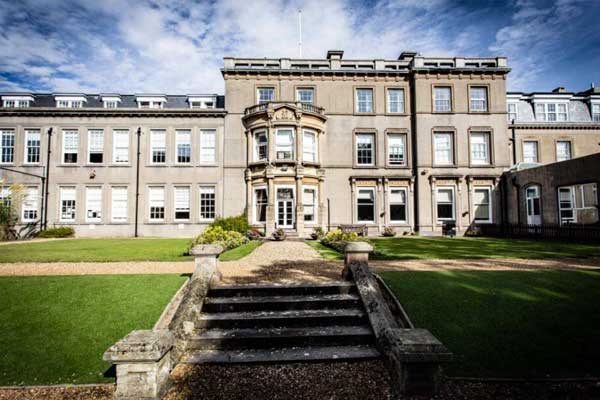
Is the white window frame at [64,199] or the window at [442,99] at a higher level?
the window at [442,99]

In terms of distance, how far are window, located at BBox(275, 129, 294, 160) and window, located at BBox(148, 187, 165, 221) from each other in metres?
8.94

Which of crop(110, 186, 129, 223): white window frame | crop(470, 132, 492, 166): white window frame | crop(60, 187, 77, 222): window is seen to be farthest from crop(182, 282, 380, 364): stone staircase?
crop(60, 187, 77, 222): window

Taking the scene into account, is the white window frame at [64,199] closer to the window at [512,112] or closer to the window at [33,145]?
the window at [33,145]

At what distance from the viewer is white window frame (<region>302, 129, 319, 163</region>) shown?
2081cm

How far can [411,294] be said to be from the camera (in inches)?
237

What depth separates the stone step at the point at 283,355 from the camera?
4.33 m

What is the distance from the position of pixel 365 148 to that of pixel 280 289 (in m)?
18.1

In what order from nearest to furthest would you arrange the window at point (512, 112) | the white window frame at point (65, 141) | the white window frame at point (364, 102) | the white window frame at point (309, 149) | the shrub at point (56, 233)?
the shrub at point (56, 233)
the white window frame at point (309, 149)
the white window frame at point (65, 141)
the white window frame at point (364, 102)
the window at point (512, 112)

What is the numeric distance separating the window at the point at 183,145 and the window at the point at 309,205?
355 inches

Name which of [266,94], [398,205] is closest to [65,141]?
[266,94]

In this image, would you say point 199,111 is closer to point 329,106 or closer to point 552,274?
point 329,106

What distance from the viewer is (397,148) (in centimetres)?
2259

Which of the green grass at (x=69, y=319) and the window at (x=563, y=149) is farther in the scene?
the window at (x=563, y=149)


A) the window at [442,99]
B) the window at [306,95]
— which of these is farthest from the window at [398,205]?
the window at [306,95]
